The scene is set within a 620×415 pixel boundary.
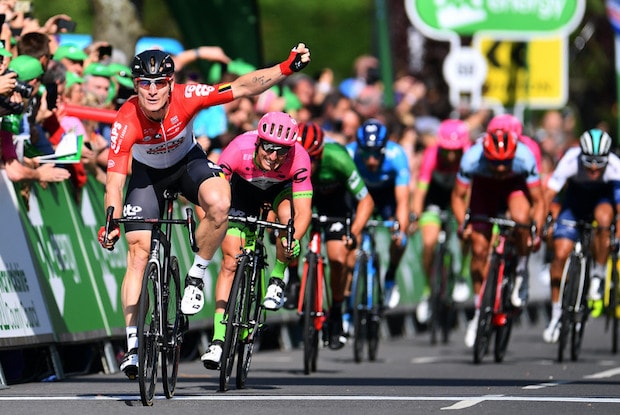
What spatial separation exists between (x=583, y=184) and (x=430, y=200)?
3517 mm

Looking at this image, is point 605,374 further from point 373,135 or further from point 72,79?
point 72,79

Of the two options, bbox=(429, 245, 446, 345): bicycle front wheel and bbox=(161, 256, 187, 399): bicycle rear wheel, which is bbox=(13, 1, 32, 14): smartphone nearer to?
bbox=(161, 256, 187, 399): bicycle rear wheel

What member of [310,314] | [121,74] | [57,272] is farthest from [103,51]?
[310,314]

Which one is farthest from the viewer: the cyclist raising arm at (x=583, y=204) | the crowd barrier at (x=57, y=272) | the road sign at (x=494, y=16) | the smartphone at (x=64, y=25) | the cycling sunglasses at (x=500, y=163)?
the road sign at (x=494, y=16)

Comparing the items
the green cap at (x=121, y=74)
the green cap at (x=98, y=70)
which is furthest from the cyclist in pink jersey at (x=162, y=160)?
the green cap at (x=121, y=74)

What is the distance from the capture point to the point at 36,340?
1356 centimetres

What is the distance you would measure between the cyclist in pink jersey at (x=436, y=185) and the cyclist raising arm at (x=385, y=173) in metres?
0.94

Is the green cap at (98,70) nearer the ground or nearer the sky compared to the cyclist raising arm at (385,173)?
nearer the sky

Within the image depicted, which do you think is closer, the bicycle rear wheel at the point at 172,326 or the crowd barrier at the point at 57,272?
the bicycle rear wheel at the point at 172,326

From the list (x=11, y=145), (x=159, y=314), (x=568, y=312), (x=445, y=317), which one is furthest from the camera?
(x=445, y=317)

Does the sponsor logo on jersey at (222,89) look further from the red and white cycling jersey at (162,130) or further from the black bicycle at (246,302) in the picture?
the black bicycle at (246,302)

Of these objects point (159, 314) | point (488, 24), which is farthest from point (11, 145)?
point (488, 24)

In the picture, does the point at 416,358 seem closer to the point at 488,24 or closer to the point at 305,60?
the point at 305,60

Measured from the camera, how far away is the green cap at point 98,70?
16.1 m
